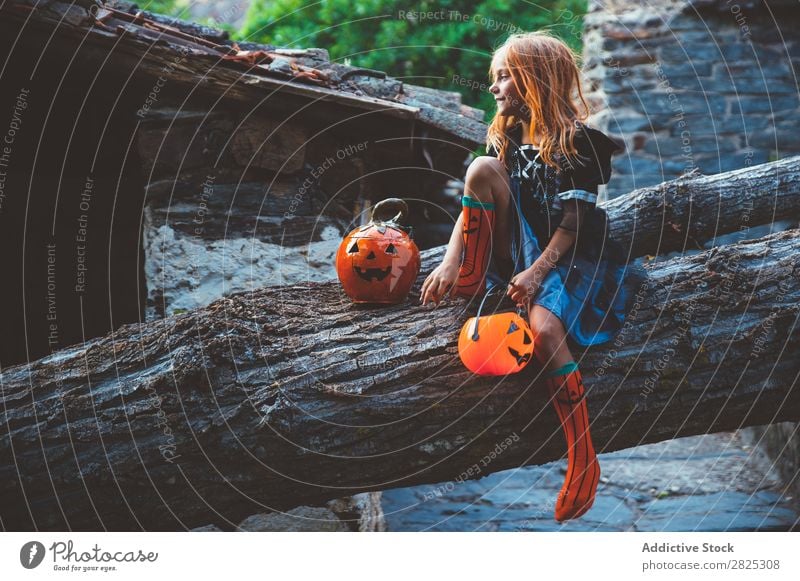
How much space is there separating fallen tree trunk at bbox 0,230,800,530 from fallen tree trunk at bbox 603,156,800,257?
75cm

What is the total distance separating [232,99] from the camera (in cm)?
293

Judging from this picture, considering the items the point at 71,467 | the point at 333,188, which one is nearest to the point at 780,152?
the point at 333,188

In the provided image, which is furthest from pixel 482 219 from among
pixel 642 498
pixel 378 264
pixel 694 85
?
pixel 694 85

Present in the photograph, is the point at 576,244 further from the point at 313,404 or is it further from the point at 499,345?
the point at 313,404

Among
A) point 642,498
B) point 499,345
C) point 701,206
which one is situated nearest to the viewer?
point 499,345

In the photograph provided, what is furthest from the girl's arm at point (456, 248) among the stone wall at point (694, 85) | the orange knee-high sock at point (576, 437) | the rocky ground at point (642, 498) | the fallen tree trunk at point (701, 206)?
→ the stone wall at point (694, 85)

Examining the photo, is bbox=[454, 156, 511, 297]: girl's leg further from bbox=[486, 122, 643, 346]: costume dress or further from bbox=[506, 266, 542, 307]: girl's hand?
bbox=[506, 266, 542, 307]: girl's hand

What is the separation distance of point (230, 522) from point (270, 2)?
6.80m

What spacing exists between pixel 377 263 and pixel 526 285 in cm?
45

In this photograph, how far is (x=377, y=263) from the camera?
2.21 m

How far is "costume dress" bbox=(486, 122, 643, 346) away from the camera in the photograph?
2.04 m

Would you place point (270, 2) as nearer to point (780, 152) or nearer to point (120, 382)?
point (780, 152)

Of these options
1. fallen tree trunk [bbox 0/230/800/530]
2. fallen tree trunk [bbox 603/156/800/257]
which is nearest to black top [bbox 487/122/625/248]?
fallen tree trunk [bbox 0/230/800/530]

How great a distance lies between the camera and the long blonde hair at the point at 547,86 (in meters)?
2.10
